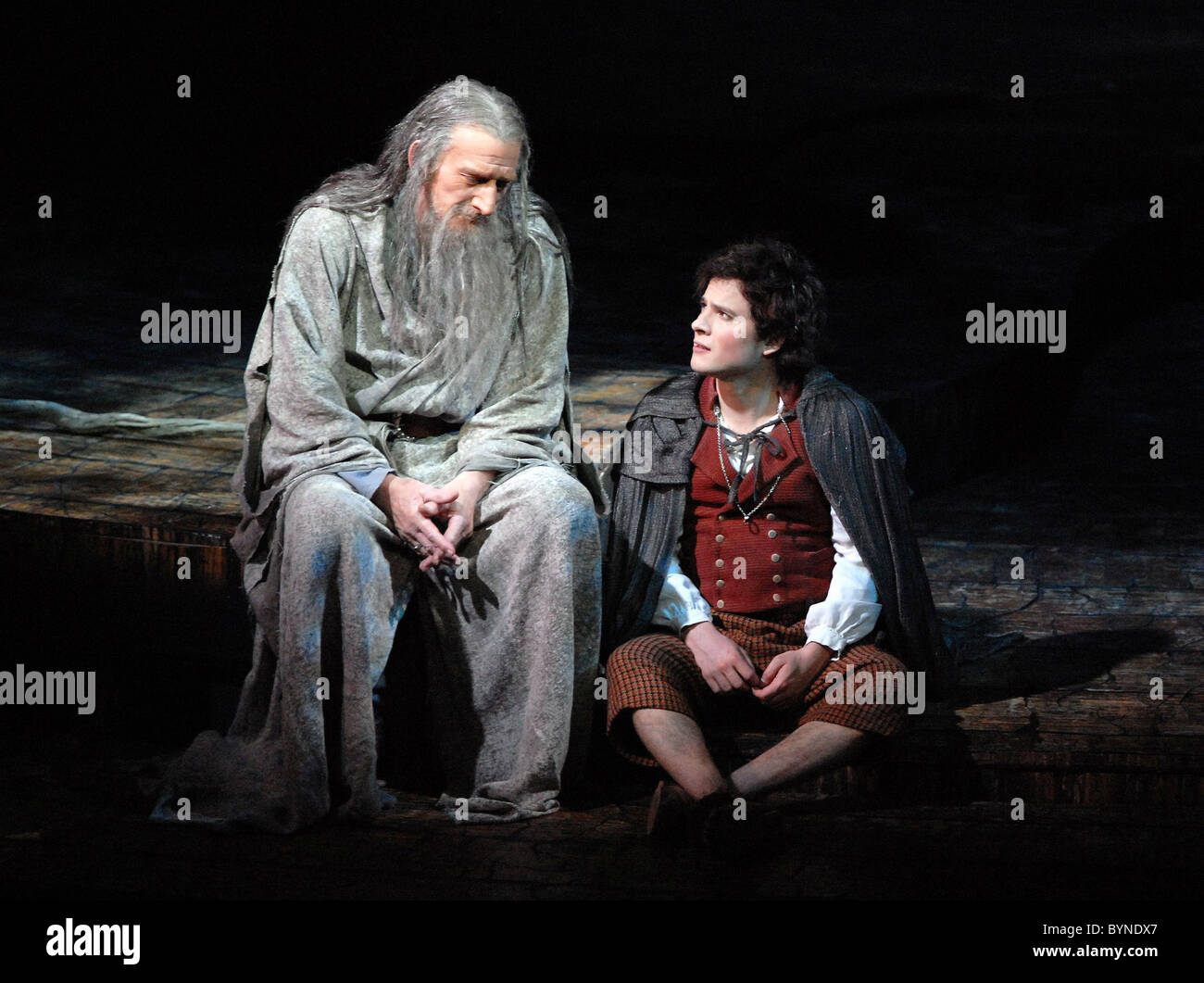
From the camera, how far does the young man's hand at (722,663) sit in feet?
13.6

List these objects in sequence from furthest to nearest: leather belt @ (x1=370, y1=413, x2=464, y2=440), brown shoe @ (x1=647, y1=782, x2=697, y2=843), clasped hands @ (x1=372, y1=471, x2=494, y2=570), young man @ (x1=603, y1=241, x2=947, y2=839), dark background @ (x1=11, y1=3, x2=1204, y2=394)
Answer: dark background @ (x1=11, y1=3, x2=1204, y2=394)
leather belt @ (x1=370, y1=413, x2=464, y2=440)
young man @ (x1=603, y1=241, x2=947, y2=839)
clasped hands @ (x1=372, y1=471, x2=494, y2=570)
brown shoe @ (x1=647, y1=782, x2=697, y2=843)

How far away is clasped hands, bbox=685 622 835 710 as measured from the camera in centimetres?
415

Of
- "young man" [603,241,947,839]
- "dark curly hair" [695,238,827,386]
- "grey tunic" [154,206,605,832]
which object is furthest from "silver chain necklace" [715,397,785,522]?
"grey tunic" [154,206,605,832]

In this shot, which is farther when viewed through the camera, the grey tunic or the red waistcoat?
the red waistcoat

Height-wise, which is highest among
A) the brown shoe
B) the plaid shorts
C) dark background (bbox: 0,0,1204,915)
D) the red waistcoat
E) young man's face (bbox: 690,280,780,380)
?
dark background (bbox: 0,0,1204,915)

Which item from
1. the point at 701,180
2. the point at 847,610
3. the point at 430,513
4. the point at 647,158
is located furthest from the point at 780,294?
the point at 647,158

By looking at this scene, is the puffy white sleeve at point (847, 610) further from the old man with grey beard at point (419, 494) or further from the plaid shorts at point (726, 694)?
the old man with grey beard at point (419, 494)

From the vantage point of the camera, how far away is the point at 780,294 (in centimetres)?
430

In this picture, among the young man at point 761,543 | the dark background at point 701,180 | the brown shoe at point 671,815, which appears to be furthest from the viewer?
the dark background at point 701,180

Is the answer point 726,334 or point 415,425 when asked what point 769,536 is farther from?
point 415,425

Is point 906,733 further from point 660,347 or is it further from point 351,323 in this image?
point 660,347

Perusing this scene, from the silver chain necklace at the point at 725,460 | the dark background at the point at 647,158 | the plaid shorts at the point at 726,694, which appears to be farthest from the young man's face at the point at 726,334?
the dark background at the point at 647,158

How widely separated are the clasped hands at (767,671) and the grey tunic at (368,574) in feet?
0.93

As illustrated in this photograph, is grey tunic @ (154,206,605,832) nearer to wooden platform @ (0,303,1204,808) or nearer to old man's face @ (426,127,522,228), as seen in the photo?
old man's face @ (426,127,522,228)
